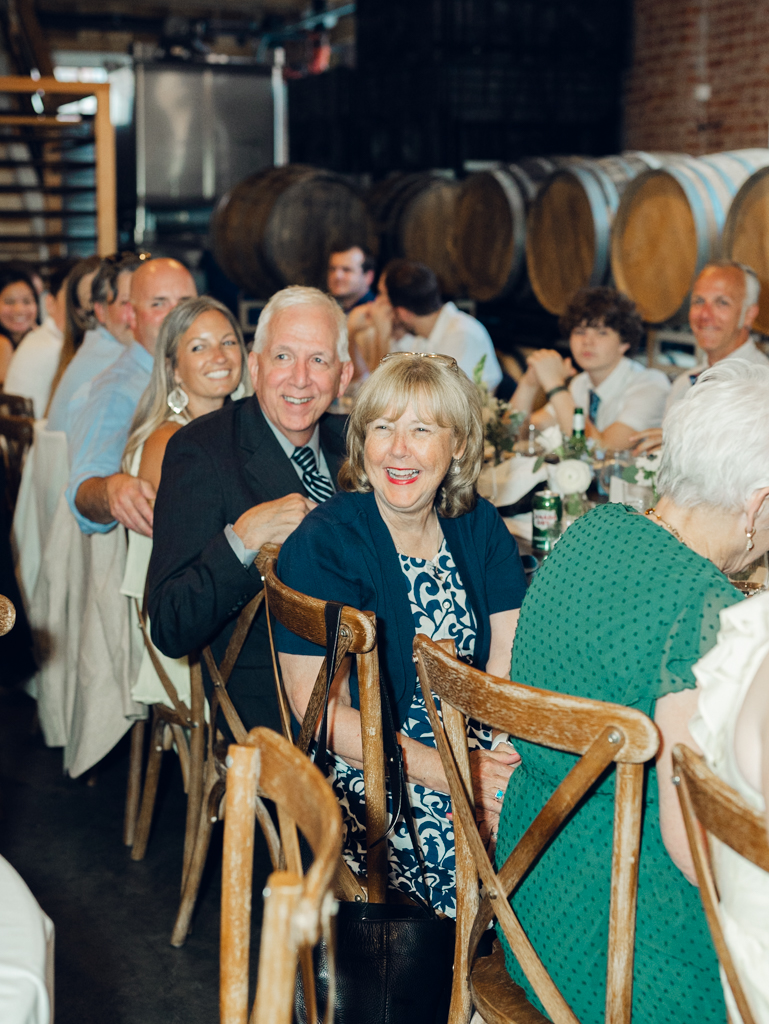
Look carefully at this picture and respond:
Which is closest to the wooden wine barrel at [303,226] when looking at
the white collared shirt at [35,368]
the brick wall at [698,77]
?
the white collared shirt at [35,368]

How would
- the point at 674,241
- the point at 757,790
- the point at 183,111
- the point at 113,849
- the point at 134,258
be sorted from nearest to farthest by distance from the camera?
the point at 757,790 → the point at 113,849 → the point at 134,258 → the point at 674,241 → the point at 183,111

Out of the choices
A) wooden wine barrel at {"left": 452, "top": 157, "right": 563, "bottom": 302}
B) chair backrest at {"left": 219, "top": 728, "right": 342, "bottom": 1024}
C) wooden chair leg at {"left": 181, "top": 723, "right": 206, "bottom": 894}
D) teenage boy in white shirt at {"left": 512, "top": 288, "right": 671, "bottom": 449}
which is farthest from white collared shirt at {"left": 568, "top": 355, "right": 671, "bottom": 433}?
chair backrest at {"left": 219, "top": 728, "right": 342, "bottom": 1024}

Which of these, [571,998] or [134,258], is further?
[134,258]

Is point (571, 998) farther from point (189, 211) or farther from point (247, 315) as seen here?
point (189, 211)

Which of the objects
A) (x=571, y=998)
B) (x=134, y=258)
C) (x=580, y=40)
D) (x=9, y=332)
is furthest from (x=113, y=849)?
(x=580, y=40)

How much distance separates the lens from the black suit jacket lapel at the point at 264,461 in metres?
2.22

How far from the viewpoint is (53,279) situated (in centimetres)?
556

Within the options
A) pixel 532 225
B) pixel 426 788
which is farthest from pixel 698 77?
pixel 426 788

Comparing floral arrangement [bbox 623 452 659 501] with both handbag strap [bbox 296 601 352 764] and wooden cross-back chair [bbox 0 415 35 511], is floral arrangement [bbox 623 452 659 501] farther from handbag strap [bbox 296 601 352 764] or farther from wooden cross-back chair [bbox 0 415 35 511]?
wooden cross-back chair [bbox 0 415 35 511]

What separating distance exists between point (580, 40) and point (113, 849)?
21.8ft

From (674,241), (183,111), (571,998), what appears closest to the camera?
(571,998)

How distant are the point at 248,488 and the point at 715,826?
136 centimetres

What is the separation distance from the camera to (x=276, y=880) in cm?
85

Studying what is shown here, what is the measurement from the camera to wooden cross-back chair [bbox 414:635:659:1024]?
1192 millimetres
